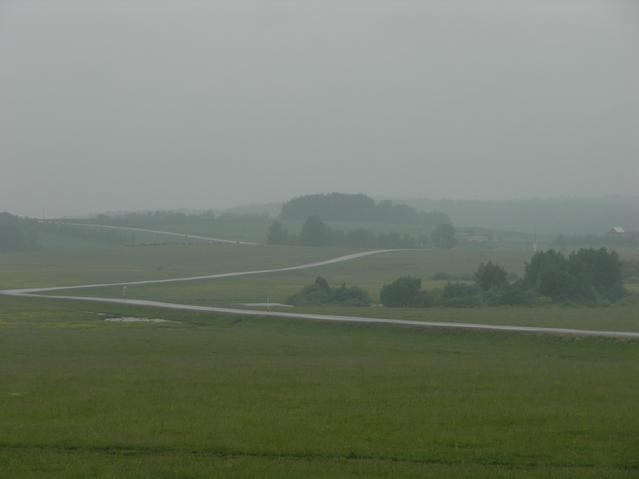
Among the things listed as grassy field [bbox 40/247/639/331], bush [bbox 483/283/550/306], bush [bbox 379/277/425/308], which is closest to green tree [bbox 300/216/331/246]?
grassy field [bbox 40/247/639/331]

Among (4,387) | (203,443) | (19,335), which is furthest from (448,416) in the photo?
(19,335)

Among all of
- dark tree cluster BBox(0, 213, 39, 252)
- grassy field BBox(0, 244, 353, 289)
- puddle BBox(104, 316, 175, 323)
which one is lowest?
puddle BBox(104, 316, 175, 323)

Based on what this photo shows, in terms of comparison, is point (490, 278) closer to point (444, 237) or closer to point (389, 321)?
point (389, 321)

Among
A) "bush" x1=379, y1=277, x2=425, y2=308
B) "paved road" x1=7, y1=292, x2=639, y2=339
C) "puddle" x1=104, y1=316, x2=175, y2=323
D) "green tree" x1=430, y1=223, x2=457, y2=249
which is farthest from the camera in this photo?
"green tree" x1=430, y1=223, x2=457, y2=249

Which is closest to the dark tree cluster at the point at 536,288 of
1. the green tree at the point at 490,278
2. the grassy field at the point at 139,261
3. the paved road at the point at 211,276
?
the green tree at the point at 490,278

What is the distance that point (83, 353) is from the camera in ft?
102

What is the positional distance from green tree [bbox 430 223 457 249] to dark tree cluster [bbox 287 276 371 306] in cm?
8926

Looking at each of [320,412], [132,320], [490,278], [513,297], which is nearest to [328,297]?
[490,278]

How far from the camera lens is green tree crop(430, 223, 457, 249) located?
495ft

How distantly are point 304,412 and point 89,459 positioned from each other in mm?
4578

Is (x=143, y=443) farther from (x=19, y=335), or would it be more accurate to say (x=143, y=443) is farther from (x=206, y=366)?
(x=19, y=335)

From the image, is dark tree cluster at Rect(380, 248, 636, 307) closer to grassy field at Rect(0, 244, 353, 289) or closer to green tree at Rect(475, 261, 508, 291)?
green tree at Rect(475, 261, 508, 291)

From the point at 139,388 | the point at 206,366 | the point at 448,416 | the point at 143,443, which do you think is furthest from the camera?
the point at 206,366

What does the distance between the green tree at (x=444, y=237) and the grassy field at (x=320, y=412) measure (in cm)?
11916
